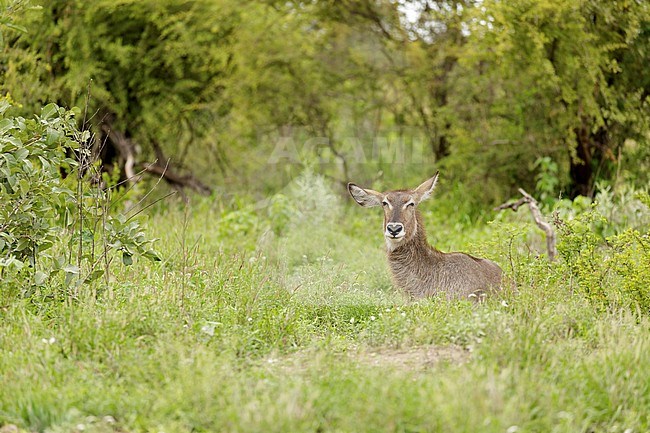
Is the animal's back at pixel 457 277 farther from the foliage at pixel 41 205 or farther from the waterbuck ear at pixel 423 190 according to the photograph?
the foliage at pixel 41 205

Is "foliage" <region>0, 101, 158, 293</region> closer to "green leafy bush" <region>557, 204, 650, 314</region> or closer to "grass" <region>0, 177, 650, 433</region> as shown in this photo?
"grass" <region>0, 177, 650, 433</region>

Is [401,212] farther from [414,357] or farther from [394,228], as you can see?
[414,357]

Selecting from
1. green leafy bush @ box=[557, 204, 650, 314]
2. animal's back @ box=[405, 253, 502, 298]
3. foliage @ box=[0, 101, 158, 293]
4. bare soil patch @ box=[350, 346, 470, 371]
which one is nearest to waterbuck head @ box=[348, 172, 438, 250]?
animal's back @ box=[405, 253, 502, 298]

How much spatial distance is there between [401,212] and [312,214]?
13.0 ft

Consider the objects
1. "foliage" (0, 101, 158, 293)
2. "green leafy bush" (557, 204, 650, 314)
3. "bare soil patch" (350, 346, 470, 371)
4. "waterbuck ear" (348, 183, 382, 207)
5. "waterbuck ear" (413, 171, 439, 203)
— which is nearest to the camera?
"bare soil patch" (350, 346, 470, 371)

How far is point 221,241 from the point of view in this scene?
33.0 ft

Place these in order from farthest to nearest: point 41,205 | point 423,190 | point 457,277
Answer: point 423,190 < point 457,277 < point 41,205

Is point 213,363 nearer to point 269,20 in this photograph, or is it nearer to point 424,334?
point 424,334

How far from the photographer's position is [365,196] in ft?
26.4

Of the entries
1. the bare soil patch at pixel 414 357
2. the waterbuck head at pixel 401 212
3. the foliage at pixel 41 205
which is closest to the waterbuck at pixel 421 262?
the waterbuck head at pixel 401 212

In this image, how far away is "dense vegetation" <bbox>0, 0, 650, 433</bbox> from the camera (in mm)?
4840

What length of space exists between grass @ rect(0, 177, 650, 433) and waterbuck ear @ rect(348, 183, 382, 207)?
897 millimetres

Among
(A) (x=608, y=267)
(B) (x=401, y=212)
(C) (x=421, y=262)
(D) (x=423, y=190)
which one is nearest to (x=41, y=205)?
(B) (x=401, y=212)

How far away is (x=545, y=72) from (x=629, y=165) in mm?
1871
